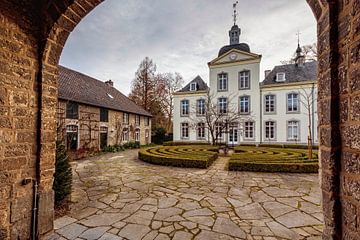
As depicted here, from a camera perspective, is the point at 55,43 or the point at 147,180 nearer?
the point at 55,43

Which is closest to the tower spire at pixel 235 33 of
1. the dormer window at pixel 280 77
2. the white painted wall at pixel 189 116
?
the dormer window at pixel 280 77

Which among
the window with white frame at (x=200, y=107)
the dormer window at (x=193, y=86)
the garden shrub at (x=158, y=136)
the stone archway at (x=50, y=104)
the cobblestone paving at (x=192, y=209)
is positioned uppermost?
the dormer window at (x=193, y=86)

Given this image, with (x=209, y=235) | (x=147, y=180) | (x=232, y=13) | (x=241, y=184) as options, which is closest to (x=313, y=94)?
(x=232, y=13)

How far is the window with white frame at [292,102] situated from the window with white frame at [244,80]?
379 cm

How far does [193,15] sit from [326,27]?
5.55 meters

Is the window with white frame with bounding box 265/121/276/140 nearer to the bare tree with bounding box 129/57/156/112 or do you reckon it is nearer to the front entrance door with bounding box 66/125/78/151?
the bare tree with bounding box 129/57/156/112

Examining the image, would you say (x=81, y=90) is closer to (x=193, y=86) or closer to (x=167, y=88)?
(x=193, y=86)

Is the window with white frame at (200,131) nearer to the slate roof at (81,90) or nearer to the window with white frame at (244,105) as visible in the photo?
the window with white frame at (244,105)

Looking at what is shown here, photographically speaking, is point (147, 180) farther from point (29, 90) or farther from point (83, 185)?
point (29, 90)

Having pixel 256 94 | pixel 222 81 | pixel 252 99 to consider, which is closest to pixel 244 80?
pixel 256 94

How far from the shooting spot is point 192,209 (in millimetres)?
3873

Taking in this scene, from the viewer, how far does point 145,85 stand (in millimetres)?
25781

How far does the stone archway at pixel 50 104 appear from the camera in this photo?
4.27ft

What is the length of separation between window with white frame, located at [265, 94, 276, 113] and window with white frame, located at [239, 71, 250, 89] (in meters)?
2.12
